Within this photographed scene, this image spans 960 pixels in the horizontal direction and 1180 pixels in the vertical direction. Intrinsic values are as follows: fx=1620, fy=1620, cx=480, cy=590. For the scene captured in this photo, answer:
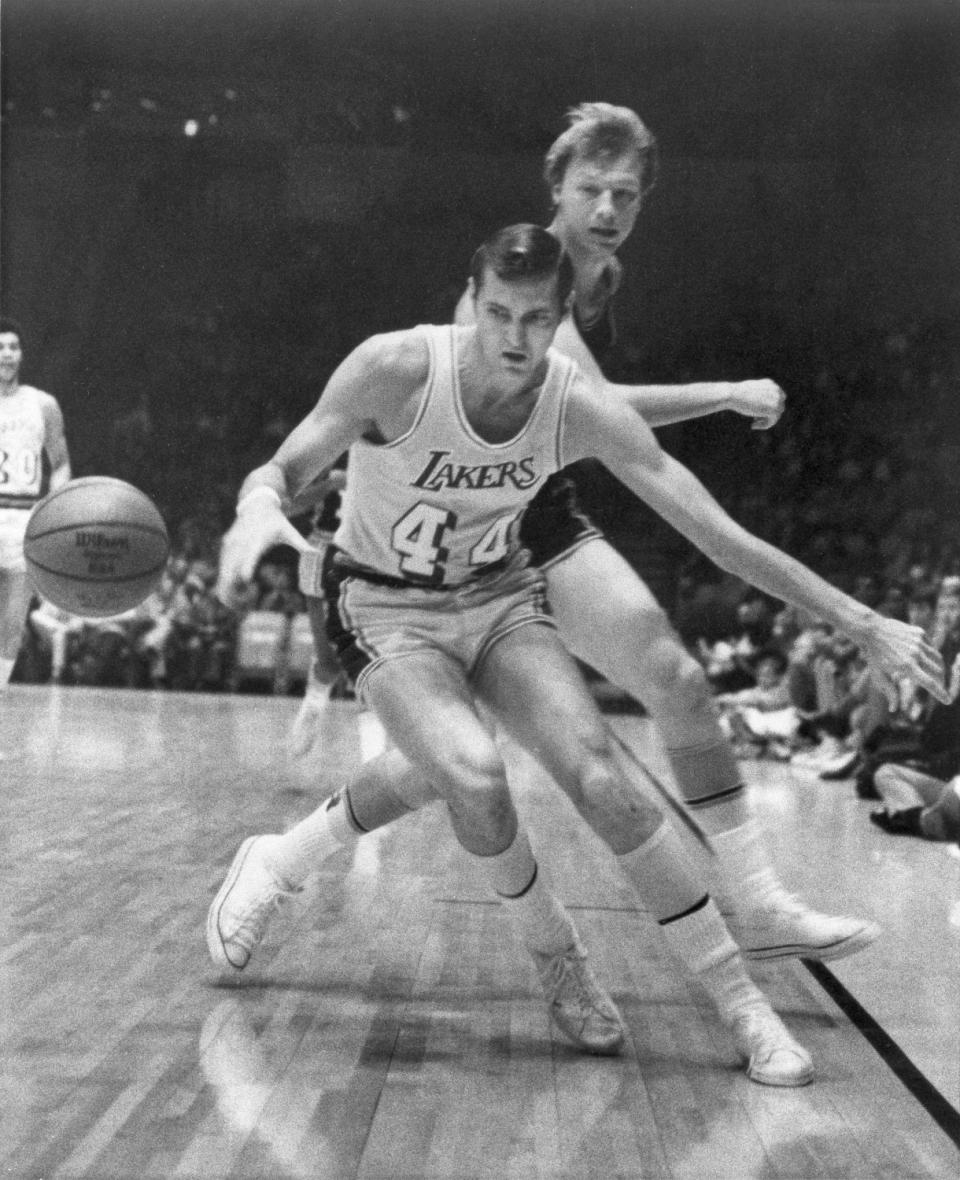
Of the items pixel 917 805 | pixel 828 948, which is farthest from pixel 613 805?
pixel 917 805

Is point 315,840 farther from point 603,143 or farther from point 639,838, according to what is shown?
point 603,143

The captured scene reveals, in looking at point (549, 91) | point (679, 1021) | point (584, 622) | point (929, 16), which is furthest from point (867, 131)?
point (679, 1021)

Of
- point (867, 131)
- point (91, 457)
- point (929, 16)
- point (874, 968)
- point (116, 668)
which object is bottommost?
point (116, 668)

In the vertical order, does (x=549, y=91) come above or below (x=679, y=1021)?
above

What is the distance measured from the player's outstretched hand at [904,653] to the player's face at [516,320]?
67 cm

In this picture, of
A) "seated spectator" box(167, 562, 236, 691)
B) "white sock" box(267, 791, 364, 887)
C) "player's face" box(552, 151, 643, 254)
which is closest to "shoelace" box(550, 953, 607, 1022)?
"white sock" box(267, 791, 364, 887)

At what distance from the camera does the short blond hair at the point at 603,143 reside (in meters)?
3.62

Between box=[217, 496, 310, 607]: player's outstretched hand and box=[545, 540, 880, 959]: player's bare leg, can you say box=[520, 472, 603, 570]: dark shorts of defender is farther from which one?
box=[217, 496, 310, 607]: player's outstretched hand

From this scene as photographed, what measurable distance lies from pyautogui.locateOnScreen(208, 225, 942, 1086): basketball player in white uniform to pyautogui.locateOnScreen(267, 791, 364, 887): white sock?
Result: 0.15 m

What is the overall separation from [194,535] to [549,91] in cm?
280

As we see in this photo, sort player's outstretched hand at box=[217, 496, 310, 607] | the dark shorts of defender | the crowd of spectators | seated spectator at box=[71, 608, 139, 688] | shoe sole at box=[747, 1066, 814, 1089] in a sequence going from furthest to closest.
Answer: seated spectator at box=[71, 608, 139, 688]
the crowd of spectators
the dark shorts of defender
shoe sole at box=[747, 1066, 814, 1089]
player's outstretched hand at box=[217, 496, 310, 607]

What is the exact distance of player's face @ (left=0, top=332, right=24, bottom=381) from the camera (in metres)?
6.29

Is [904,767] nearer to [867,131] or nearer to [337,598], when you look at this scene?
[867,131]

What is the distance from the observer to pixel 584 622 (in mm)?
2762
